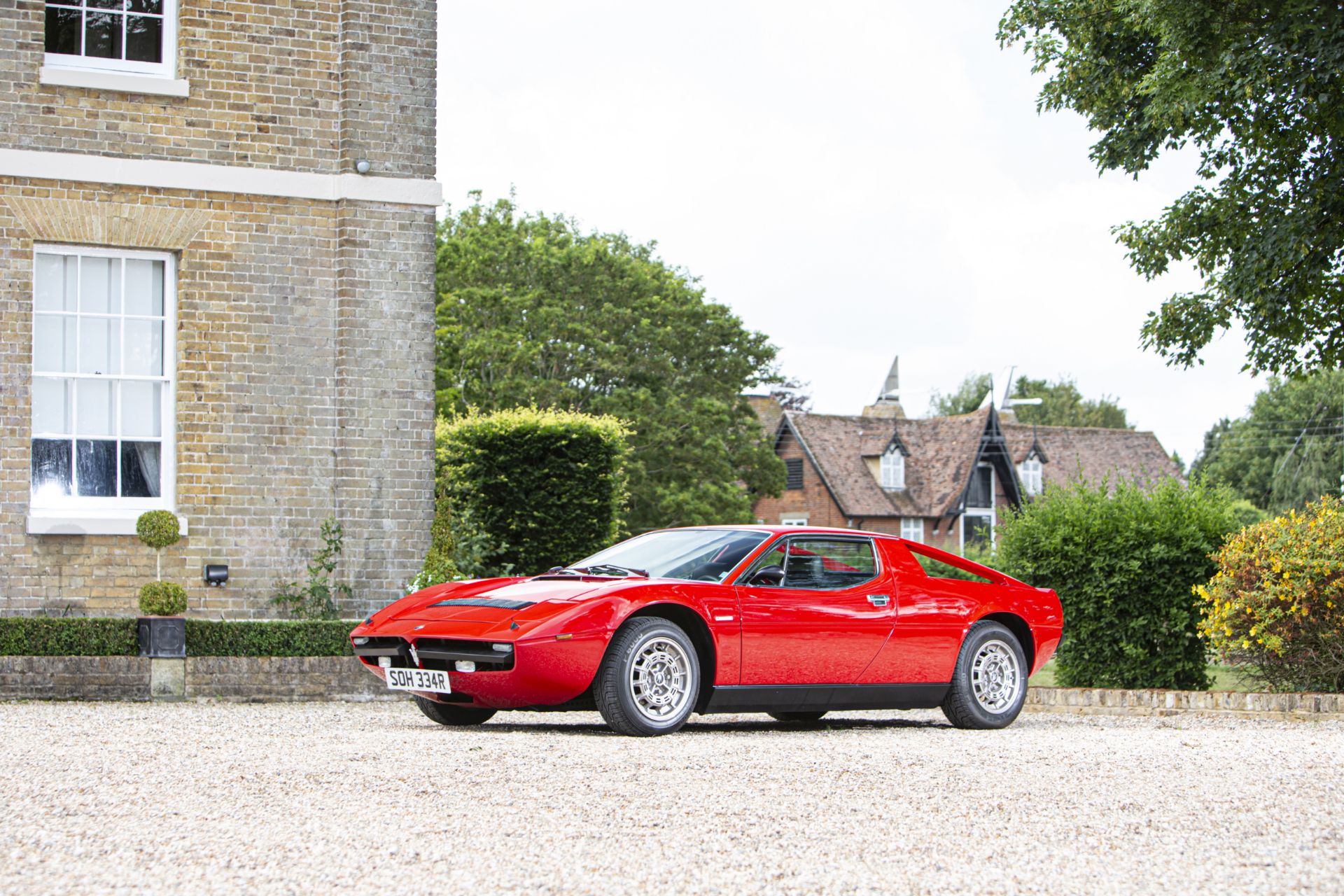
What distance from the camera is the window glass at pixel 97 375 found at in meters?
12.7

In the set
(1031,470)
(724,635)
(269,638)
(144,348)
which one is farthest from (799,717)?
(1031,470)

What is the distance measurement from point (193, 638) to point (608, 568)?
12.9 feet

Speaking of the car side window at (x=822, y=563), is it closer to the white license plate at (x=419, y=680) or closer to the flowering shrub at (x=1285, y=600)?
the white license plate at (x=419, y=680)

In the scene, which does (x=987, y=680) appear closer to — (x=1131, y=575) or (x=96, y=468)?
(x=1131, y=575)

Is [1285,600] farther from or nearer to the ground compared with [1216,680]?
farther from the ground

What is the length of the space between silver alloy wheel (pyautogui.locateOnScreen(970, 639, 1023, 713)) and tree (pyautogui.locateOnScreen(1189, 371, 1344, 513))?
5791 centimetres

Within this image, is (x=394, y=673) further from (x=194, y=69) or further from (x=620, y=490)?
(x=620, y=490)

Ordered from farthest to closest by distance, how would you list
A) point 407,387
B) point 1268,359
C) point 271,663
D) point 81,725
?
point 1268,359 < point 407,387 < point 271,663 < point 81,725

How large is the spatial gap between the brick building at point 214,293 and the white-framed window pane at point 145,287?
2 cm

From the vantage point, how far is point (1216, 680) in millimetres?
13500

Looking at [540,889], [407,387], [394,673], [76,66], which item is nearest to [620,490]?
[407,387]

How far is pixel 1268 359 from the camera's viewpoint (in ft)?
58.0

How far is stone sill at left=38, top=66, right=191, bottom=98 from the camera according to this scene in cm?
1252

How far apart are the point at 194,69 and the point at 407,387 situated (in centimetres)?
324
